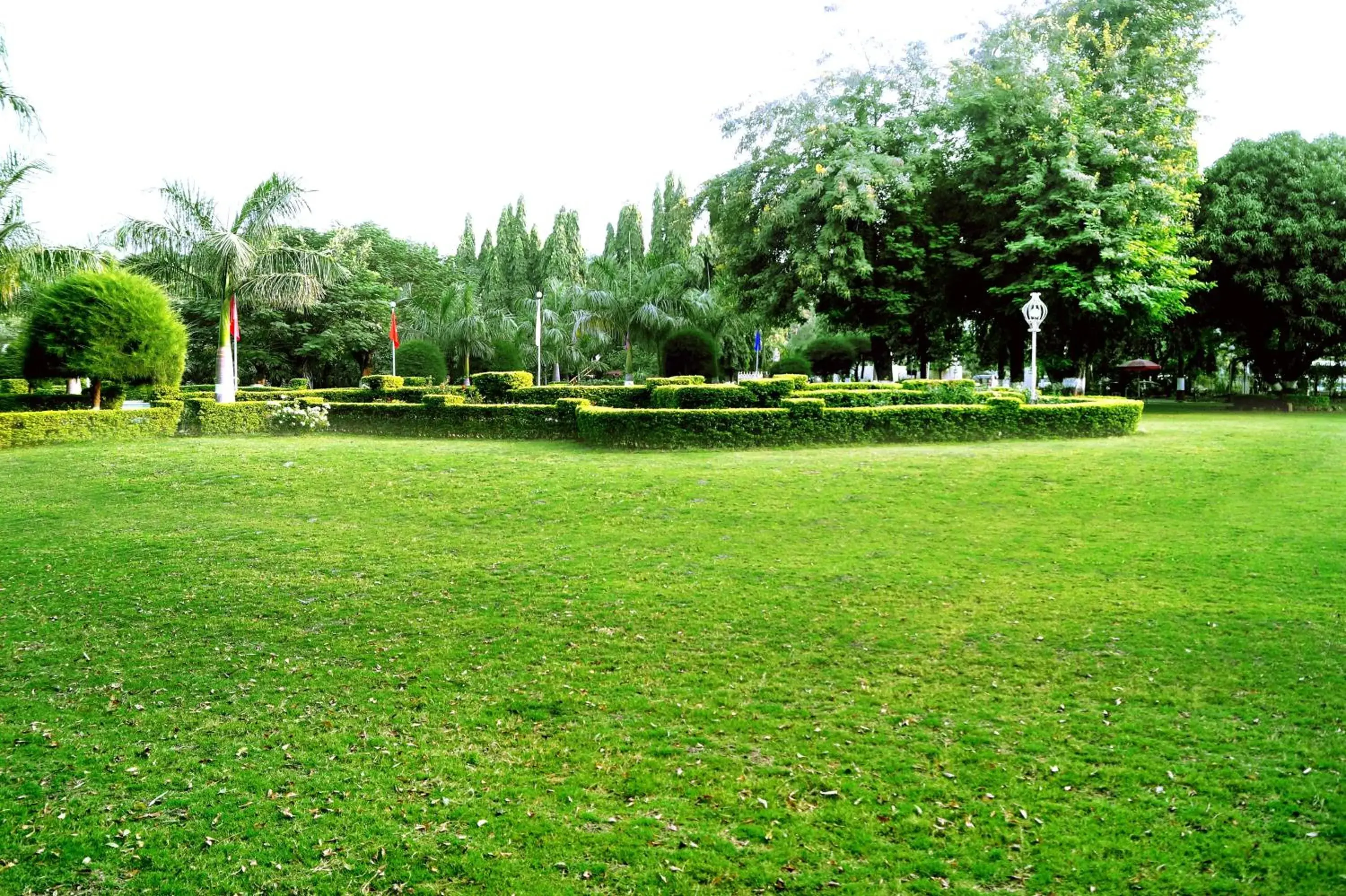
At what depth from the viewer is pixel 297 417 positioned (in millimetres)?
17844

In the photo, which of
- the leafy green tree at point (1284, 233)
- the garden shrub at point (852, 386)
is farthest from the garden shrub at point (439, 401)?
the leafy green tree at point (1284, 233)

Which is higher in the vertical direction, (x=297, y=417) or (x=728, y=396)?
(x=728, y=396)

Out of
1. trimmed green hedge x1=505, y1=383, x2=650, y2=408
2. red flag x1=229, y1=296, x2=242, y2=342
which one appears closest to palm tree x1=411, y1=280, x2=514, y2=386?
red flag x1=229, y1=296, x2=242, y2=342

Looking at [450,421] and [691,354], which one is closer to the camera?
[450,421]

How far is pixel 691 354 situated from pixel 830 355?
1797cm

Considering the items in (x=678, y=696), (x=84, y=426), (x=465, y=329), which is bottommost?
(x=678, y=696)

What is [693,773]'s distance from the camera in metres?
3.74

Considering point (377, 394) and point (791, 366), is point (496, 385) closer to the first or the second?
point (377, 394)

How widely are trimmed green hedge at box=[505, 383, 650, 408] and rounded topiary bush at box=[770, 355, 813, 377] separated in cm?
2333

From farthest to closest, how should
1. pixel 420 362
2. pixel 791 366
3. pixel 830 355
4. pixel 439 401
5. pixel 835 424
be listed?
pixel 830 355 < pixel 791 366 < pixel 420 362 < pixel 439 401 < pixel 835 424

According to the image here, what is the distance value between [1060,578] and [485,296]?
47774 mm

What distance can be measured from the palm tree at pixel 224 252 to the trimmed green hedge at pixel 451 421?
407 centimetres

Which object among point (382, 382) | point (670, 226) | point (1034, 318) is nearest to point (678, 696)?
point (1034, 318)

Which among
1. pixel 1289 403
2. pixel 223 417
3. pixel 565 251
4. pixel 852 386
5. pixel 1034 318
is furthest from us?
pixel 565 251
